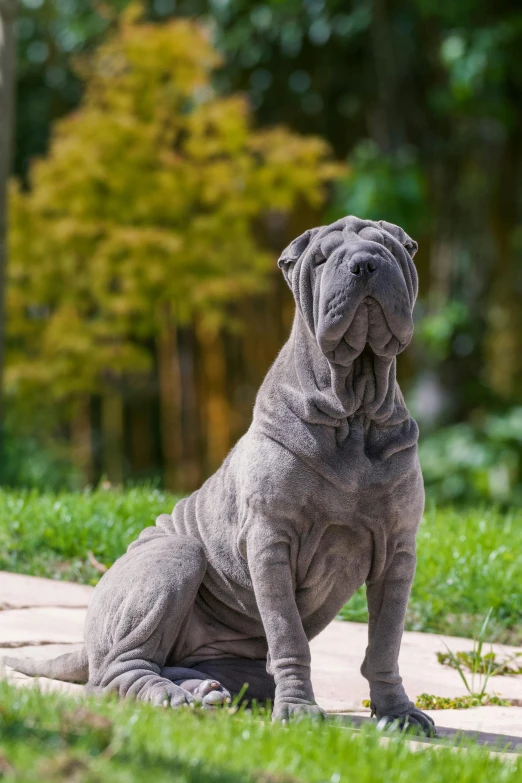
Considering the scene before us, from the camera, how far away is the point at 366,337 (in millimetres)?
2914

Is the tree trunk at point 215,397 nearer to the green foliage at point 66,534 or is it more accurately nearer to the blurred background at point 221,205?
the blurred background at point 221,205

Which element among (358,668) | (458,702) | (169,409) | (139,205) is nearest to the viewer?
(458,702)

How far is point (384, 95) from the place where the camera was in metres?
12.2

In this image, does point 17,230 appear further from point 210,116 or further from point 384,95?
point 384,95

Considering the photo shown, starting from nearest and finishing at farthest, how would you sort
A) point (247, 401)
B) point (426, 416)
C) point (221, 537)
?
point (221, 537), point (426, 416), point (247, 401)

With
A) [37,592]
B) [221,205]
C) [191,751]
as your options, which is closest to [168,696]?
[191,751]

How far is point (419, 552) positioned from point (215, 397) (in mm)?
8859

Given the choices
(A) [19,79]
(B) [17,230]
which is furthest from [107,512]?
(A) [19,79]

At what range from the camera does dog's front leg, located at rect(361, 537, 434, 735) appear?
10.0 feet

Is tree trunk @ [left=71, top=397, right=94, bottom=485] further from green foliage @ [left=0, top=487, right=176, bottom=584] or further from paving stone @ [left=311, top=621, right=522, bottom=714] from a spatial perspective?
paving stone @ [left=311, top=621, right=522, bottom=714]

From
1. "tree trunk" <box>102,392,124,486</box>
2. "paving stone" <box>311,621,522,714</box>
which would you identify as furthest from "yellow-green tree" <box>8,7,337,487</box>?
"paving stone" <box>311,621,522,714</box>

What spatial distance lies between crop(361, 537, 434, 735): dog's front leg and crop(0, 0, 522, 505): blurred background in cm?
526

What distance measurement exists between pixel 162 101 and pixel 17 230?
2063 mm

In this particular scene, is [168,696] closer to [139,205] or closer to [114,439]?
[139,205]
